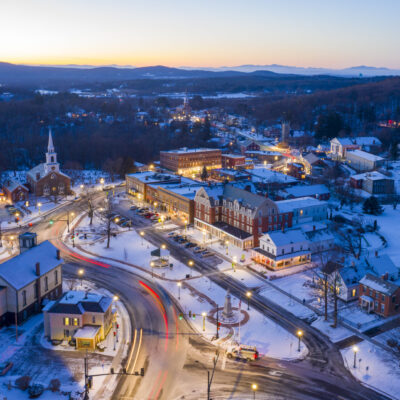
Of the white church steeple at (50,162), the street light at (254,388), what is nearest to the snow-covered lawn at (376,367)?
the street light at (254,388)

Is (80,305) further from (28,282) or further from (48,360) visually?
(28,282)

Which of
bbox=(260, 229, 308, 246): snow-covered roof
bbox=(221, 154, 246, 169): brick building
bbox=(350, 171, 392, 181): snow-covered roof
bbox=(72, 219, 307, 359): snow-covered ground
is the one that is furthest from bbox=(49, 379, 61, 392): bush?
bbox=(221, 154, 246, 169): brick building

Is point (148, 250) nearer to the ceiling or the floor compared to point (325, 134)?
nearer to the floor

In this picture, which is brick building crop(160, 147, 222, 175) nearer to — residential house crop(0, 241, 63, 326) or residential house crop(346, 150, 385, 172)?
residential house crop(346, 150, 385, 172)

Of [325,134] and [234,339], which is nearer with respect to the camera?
[234,339]

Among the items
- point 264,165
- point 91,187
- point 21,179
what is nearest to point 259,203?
point 91,187

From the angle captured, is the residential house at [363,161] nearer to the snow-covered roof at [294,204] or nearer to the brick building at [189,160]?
the brick building at [189,160]

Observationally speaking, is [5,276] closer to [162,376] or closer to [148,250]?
[162,376]
